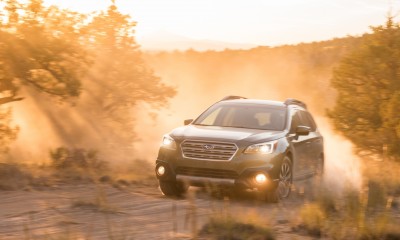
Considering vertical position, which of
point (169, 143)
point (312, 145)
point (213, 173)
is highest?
point (169, 143)

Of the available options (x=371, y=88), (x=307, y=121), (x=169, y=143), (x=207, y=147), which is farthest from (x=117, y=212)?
(x=371, y=88)

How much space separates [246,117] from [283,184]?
5.41 ft

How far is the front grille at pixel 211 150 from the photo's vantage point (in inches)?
478

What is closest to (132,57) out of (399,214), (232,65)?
(399,214)

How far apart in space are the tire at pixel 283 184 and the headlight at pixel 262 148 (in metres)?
0.39

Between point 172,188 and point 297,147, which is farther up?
point 297,147

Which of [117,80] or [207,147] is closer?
[207,147]

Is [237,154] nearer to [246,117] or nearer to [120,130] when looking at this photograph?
[246,117]

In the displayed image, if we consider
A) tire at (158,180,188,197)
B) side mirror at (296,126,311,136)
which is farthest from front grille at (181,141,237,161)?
side mirror at (296,126,311,136)

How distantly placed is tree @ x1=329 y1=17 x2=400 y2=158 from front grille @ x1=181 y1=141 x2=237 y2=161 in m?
11.0

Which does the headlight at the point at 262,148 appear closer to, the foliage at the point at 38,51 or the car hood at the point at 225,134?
the car hood at the point at 225,134

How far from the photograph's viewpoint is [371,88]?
901 inches

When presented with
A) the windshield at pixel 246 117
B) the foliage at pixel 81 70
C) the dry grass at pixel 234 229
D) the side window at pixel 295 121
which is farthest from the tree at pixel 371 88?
the dry grass at pixel 234 229

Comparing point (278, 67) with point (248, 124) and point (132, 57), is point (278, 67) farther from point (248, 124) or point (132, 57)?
point (248, 124)
